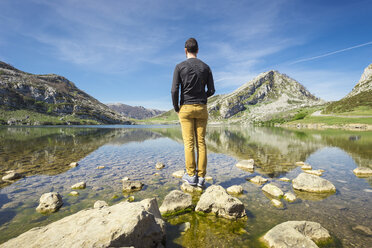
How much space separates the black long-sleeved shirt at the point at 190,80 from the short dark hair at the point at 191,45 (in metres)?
0.60

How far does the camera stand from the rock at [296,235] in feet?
12.3

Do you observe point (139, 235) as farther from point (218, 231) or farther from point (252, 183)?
point (252, 183)

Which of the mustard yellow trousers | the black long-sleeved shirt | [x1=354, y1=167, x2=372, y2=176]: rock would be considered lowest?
[x1=354, y1=167, x2=372, y2=176]: rock

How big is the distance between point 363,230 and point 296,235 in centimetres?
235

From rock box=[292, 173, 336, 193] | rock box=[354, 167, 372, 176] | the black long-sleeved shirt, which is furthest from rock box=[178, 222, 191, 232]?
rock box=[354, 167, 372, 176]

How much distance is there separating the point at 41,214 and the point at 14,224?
66 centimetres

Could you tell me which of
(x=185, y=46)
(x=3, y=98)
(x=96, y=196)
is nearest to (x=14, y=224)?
(x=96, y=196)

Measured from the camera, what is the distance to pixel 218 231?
4594 millimetres

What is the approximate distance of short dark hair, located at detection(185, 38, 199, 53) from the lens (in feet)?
24.9

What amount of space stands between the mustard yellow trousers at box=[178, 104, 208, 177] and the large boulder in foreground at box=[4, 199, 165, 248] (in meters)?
3.68

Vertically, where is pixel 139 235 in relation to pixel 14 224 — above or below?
above

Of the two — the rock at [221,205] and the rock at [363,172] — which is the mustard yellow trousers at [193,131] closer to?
the rock at [221,205]

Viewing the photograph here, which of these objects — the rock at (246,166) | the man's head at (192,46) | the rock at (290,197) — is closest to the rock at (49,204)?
the man's head at (192,46)

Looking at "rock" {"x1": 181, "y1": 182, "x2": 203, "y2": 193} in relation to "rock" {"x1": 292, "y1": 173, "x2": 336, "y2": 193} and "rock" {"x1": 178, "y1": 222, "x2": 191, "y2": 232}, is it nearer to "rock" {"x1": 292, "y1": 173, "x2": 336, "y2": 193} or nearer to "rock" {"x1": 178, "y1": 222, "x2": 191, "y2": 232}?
"rock" {"x1": 178, "y1": 222, "x2": 191, "y2": 232}
